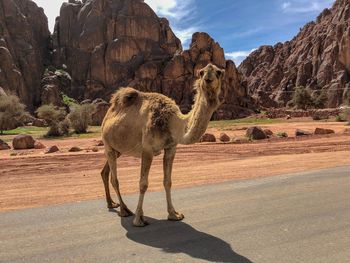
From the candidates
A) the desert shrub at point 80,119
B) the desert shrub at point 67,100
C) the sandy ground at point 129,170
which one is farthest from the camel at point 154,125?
the desert shrub at point 67,100

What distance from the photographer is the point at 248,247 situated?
5.42 meters

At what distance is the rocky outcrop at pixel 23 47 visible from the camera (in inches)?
3836

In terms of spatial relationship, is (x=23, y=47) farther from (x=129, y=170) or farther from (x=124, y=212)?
(x=124, y=212)

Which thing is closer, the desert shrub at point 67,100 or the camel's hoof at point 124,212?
Result: the camel's hoof at point 124,212

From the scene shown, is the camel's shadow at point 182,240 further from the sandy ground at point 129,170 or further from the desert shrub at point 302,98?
the desert shrub at point 302,98

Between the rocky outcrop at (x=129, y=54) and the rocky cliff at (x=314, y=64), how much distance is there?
27.7 m

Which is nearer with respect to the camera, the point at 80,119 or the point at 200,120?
the point at 200,120

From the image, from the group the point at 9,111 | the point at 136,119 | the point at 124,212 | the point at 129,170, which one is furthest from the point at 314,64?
the point at 124,212

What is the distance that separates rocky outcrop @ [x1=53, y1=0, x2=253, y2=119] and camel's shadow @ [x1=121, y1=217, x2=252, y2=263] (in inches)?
3367

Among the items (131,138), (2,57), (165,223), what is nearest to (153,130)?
(131,138)

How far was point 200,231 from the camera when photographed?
623 centimetres

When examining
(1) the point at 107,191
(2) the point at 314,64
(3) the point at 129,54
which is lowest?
(1) the point at 107,191

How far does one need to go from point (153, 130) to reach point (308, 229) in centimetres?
291

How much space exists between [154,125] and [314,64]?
148m
